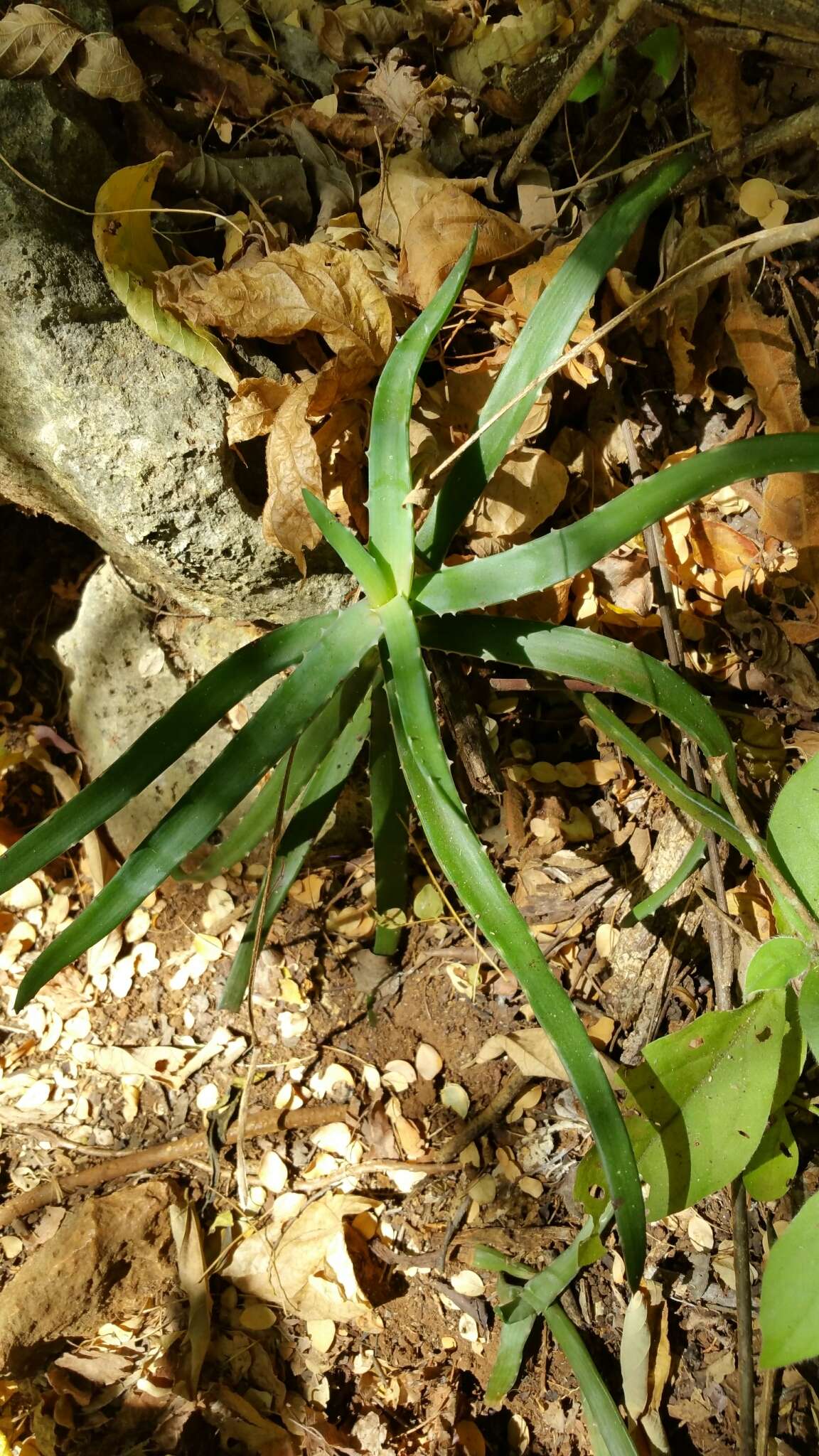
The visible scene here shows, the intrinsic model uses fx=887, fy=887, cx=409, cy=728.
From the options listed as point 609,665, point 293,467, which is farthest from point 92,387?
point 609,665

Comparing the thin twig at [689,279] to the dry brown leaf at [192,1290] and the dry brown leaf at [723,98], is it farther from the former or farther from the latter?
the dry brown leaf at [192,1290]

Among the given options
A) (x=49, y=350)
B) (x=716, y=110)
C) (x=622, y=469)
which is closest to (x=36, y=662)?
(x=49, y=350)

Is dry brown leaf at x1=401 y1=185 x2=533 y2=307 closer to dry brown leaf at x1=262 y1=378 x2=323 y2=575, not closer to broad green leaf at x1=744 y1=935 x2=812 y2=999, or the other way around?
dry brown leaf at x1=262 y1=378 x2=323 y2=575

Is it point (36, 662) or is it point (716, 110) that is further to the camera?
point (36, 662)

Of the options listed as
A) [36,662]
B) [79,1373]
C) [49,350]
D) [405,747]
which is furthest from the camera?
[36,662]

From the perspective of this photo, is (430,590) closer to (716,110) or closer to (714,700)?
(714,700)
